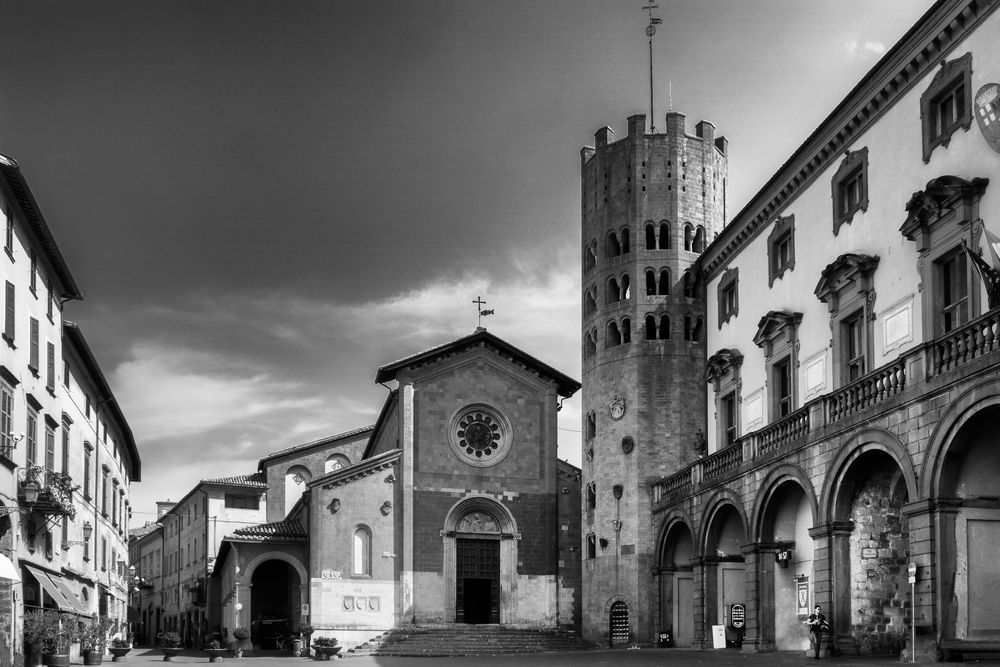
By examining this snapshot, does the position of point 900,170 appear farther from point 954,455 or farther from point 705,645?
point 705,645

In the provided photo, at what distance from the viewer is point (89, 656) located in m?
33.0

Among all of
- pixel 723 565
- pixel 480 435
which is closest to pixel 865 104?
pixel 723 565

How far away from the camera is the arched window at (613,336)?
43.1 meters

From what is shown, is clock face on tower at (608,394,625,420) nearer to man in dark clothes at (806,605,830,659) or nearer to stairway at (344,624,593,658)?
stairway at (344,624,593,658)

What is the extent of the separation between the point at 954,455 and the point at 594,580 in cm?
2319

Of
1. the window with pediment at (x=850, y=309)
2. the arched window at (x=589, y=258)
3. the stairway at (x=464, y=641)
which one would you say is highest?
the arched window at (x=589, y=258)

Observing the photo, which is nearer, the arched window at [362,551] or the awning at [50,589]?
the awning at [50,589]

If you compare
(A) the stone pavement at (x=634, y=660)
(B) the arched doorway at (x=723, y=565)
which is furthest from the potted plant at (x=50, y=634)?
(B) the arched doorway at (x=723, y=565)

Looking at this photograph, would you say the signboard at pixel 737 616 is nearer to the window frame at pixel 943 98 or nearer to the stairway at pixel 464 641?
the stairway at pixel 464 641

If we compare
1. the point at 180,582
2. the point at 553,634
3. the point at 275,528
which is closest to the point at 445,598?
the point at 553,634

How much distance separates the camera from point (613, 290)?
4384 centimetres

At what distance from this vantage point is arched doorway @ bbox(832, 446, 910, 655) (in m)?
26.0

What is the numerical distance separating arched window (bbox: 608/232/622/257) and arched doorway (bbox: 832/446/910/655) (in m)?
19.3

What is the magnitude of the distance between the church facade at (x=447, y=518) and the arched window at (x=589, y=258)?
6.09 meters
